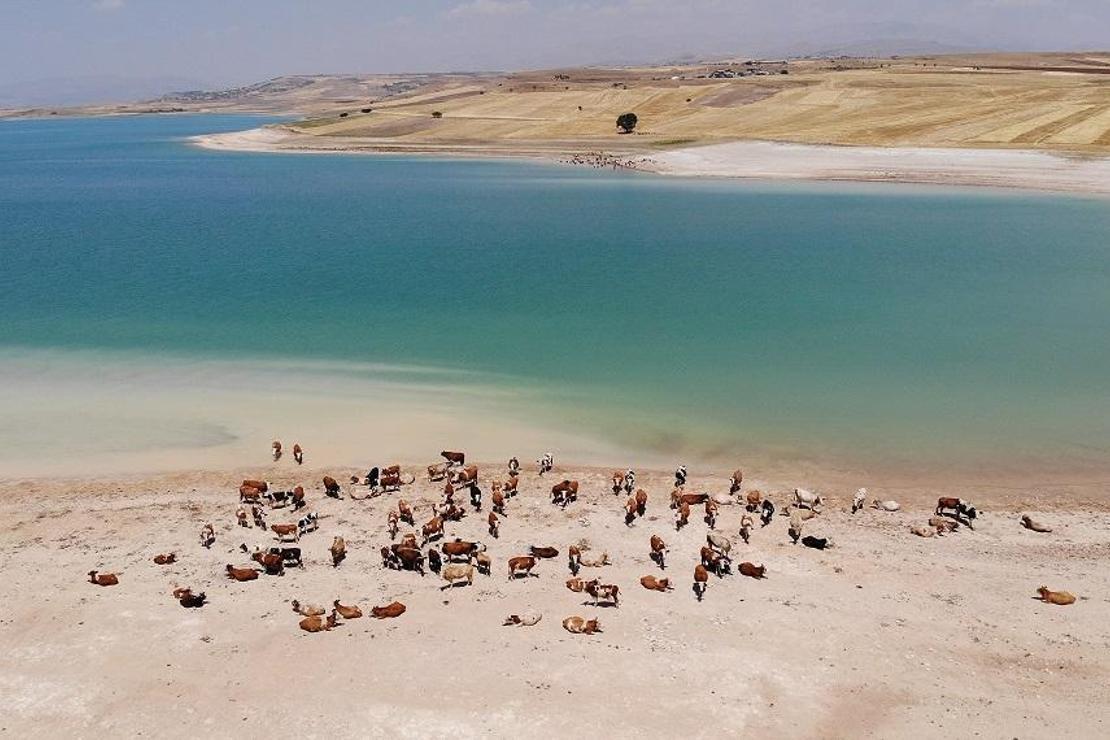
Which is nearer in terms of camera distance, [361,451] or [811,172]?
[361,451]

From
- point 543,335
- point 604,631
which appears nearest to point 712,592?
point 604,631

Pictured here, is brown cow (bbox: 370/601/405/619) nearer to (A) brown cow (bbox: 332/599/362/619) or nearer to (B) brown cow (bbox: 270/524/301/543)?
(A) brown cow (bbox: 332/599/362/619)

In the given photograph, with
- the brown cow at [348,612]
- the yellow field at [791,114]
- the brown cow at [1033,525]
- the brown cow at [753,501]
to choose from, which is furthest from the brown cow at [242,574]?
the yellow field at [791,114]

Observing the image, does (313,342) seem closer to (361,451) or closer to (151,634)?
(361,451)

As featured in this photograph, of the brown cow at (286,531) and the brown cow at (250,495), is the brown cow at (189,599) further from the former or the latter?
the brown cow at (250,495)

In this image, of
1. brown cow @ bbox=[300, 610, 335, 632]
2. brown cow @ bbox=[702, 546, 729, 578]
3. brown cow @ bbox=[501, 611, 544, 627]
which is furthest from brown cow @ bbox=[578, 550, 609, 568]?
brown cow @ bbox=[300, 610, 335, 632]

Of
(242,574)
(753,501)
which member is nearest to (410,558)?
(242,574)

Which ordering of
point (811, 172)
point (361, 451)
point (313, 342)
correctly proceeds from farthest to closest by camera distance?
point (811, 172) < point (313, 342) < point (361, 451)
